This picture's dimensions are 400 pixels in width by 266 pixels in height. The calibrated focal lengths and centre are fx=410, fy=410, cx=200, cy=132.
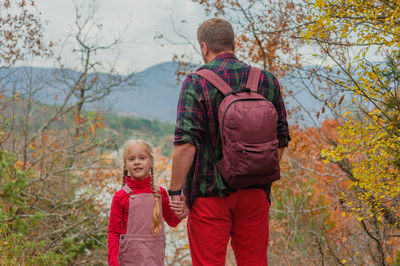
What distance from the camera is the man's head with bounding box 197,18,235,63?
245cm

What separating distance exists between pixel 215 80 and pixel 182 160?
0.50 m

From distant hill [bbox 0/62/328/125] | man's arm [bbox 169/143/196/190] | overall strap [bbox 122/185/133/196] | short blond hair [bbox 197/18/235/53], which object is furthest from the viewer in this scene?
distant hill [bbox 0/62/328/125]

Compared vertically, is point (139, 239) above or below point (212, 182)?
below

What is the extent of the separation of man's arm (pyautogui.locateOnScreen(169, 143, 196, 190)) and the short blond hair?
64cm

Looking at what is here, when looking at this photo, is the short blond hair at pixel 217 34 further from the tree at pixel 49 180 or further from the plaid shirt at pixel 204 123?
the tree at pixel 49 180

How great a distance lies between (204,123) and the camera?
7.86 feet

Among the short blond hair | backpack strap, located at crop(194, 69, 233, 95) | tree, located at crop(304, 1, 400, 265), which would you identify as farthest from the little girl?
tree, located at crop(304, 1, 400, 265)

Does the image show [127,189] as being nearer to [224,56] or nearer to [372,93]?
[224,56]

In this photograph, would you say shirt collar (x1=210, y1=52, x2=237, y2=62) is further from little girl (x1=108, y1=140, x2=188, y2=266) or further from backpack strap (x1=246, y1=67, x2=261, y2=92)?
little girl (x1=108, y1=140, x2=188, y2=266)

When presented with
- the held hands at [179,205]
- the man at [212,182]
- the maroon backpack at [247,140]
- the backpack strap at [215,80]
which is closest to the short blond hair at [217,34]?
the man at [212,182]

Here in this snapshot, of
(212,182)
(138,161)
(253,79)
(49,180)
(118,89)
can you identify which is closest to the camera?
(212,182)

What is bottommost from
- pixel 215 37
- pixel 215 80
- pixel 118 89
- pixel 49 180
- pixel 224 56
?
pixel 49 180

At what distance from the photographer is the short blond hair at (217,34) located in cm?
245

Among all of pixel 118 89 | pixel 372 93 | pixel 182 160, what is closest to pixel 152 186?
pixel 182 160
